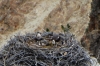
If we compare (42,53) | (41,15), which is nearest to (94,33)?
(42,53)

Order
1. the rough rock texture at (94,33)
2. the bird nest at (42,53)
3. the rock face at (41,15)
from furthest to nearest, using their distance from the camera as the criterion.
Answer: the rock face at (41,15) < the rough rock texture at (94,33) < the bird nest at (42,53)

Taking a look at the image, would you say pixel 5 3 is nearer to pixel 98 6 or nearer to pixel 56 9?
pixel 56 9

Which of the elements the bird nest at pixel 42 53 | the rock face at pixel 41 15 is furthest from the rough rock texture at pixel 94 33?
the rock face at pixel 41 15

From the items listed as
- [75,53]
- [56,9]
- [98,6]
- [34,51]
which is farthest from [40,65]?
[56,9]

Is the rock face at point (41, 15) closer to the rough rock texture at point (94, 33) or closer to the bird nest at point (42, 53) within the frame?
the rough rock texture at point (94, 33)

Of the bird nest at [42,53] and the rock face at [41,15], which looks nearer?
the bird nest at [42,53]

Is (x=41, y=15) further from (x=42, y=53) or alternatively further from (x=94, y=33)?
(x=42, y=53)
